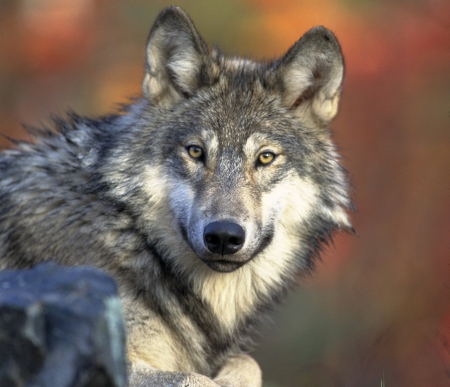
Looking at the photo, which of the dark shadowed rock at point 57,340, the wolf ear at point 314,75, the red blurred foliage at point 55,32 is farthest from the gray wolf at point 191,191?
the red blurred foliage at point 55,32

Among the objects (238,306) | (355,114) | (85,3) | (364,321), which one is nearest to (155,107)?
(238,306)

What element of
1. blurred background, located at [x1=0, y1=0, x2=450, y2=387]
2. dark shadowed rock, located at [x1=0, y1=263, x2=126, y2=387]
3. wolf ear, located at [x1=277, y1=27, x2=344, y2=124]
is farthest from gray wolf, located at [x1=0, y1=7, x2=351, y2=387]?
blurred background, located at [x1=0, y1=0, x2=450, y2=387]

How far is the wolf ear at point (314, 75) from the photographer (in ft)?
13.5

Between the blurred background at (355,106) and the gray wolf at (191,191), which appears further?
the blurred background at (355,106)

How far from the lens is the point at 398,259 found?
9.80 metres

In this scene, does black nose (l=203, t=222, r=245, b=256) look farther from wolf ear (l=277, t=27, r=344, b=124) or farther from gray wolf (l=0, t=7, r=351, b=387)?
wolf ear (l=277, t=27, r=344, b=124)

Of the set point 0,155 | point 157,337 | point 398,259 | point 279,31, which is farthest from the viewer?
point 279,31

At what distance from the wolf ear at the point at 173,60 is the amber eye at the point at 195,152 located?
0.44m

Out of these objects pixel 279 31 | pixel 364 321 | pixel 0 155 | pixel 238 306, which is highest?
pixel 279 31

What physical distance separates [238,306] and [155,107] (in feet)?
4.33

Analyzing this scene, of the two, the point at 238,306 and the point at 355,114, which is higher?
the point at 355,114

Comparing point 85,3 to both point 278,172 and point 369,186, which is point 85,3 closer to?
point 369,186

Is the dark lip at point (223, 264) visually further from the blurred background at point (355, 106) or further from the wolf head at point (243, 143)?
the blurred background at point (355, 106)

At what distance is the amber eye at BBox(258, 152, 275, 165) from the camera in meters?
3.94
